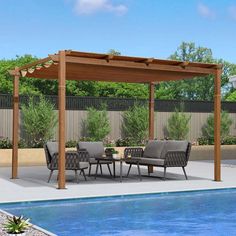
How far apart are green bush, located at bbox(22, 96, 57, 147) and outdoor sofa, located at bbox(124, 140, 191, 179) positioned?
5743 mm

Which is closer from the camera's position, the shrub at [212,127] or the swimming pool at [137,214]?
the swimming pool at [137,214]

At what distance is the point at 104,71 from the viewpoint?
11.9 m

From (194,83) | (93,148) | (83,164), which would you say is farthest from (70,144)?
(194,83)

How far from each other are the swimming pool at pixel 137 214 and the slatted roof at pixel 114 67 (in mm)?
2837

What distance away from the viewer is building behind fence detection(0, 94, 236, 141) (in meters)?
18.5

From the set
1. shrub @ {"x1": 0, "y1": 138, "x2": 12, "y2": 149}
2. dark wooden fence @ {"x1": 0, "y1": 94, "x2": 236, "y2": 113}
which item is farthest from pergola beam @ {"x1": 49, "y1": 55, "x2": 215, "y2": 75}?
dark wooden fence @ {"x1": 0, "y1": 94, "x2": 236, "y2": 113}

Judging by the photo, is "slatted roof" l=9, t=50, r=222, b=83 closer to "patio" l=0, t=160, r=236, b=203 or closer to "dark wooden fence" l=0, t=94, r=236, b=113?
"patio" l=0, t=160, r=236, b=203

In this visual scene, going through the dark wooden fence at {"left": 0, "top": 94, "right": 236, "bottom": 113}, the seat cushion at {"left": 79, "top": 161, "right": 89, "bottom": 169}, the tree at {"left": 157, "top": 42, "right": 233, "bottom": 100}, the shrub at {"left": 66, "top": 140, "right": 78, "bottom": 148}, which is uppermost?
the tree at {"left": 157, "top": 42, "right": 233, "bottom": 100}

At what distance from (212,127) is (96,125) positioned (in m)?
5.49

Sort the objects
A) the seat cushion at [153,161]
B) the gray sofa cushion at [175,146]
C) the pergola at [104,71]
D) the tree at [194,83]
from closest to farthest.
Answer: the pergola at [104,71]
the seat cushion at [153,161]
the gray sofa cushion at [175,146]
the tree at [194,83]

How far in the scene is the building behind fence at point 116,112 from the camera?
18.5 m

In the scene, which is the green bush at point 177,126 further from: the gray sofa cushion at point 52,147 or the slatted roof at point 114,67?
the gray sofa cushion at point 52,147

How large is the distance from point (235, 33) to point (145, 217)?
47.6 m

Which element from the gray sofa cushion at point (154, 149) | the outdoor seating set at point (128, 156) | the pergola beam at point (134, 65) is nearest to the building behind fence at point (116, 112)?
the outdoor seating set at point (128, 156)
